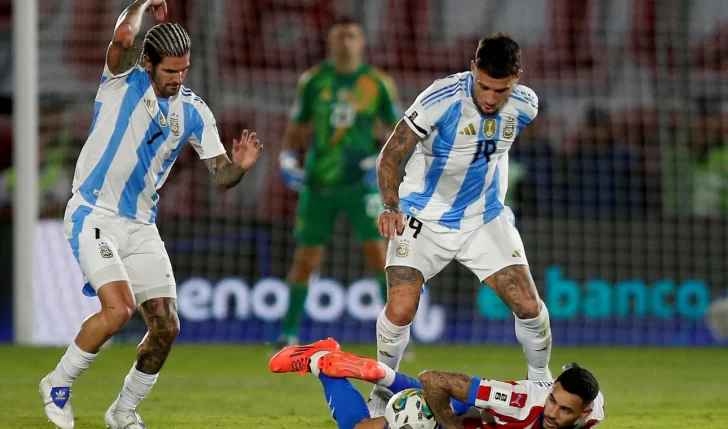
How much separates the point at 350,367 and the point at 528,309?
1016mm

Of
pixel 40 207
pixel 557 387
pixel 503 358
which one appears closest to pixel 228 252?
pixel 40 207

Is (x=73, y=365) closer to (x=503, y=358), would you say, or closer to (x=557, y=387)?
(x=557, y=387)

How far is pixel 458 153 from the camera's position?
6262mm

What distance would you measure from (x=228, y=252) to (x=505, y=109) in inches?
238

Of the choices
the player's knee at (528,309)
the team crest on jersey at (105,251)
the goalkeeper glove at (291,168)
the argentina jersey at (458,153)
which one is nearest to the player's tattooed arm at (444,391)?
the player's knee at (528,309)

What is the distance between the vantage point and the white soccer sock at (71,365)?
5719 mm

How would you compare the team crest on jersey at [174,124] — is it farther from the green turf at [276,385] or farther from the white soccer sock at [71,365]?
the green turf at [276,385]

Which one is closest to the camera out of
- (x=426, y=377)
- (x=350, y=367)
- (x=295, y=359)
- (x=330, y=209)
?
(x=426, y=377)

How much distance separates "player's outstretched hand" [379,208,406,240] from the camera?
5898 mm

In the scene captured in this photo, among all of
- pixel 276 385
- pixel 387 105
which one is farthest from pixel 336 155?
pixel 276 385

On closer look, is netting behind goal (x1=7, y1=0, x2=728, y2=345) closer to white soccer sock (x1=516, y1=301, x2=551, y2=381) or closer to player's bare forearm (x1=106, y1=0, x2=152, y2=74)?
white soccer sock (x1=516, y1=301, x2=551, y2=381)

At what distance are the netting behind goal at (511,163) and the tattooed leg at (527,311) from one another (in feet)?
16.2

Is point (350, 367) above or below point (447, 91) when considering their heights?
below

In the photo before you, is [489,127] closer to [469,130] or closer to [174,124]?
[469,130]
